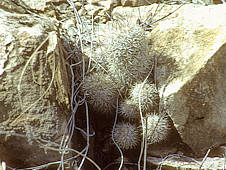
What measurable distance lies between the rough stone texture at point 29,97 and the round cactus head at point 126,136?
1.47ft

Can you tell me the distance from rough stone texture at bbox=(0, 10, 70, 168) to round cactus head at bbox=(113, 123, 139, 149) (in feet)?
1.47

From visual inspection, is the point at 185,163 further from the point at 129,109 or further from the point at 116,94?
the point at 116,94

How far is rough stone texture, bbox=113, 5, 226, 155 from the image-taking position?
2.01 meters

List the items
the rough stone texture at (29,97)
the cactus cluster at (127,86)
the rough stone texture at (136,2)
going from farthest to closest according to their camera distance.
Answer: the rough stone texture at (136,2)
the cactus cluster at (127,86)
the rough stone texture at (29,97)

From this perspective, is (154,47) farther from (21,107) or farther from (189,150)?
(21,107)

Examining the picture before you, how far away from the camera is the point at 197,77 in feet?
6.56

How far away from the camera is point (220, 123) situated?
206 centimetres

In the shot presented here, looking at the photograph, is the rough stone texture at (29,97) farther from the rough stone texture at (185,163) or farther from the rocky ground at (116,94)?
the rough stone texture at (185,163)

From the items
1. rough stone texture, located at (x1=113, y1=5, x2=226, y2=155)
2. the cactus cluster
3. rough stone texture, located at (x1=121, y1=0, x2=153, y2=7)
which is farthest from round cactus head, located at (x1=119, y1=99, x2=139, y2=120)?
rough stone texture, located at (x1=121, y1=0, x2=153, y2=7)

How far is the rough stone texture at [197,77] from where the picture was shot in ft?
6.60

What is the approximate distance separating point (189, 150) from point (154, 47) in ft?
2.89

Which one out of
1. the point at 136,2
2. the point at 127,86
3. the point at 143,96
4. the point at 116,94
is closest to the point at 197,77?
the point at 143,96

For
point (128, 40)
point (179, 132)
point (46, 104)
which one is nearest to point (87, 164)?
point (46, 104)

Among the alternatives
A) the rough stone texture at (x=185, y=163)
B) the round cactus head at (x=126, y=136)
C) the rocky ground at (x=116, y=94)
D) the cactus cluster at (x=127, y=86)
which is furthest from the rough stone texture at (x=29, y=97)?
the rough stone texture at (x=185, y=163)
